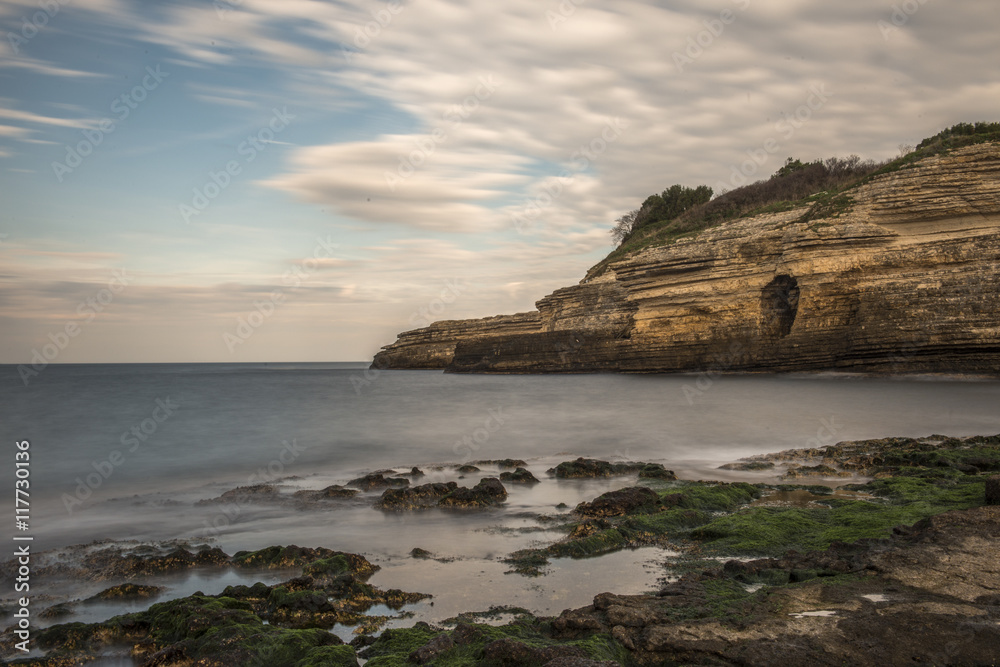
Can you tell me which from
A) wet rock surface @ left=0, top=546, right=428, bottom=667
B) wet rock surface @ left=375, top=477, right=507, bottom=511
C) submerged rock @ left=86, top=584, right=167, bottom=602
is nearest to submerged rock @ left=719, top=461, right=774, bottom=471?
wet rock surface @ left=375, top=477, right=507, bottom=511

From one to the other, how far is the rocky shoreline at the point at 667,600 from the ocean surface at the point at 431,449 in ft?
1.45

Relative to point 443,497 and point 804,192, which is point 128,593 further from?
point 804,192

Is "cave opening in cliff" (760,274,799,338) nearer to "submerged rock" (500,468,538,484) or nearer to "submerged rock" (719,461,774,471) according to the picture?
"submerged rock" (719,461,774,471)

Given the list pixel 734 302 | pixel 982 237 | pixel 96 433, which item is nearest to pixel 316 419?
pixel 96 433

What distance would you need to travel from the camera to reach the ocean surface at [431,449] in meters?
6.40

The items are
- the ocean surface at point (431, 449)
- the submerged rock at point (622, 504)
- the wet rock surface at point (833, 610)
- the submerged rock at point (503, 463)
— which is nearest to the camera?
the wet rock surface at point (833, 610)

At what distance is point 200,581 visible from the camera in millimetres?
6105

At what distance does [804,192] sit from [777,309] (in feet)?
41.7

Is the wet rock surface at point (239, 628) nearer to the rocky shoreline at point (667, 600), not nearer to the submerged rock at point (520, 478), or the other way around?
the rocky shoreline at point (667, 600)

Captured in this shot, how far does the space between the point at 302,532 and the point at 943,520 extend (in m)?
6.86

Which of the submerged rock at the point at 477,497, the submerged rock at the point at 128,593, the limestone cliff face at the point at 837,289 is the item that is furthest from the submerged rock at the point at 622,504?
the limestone cliff face at the point at 837,289

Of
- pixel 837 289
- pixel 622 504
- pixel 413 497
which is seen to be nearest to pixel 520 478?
pixel 413 497

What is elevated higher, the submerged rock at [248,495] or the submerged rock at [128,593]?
the submerged rock at [128,593]

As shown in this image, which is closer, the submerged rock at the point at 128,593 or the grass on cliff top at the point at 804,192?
the submerged rock at the point at 128,593
